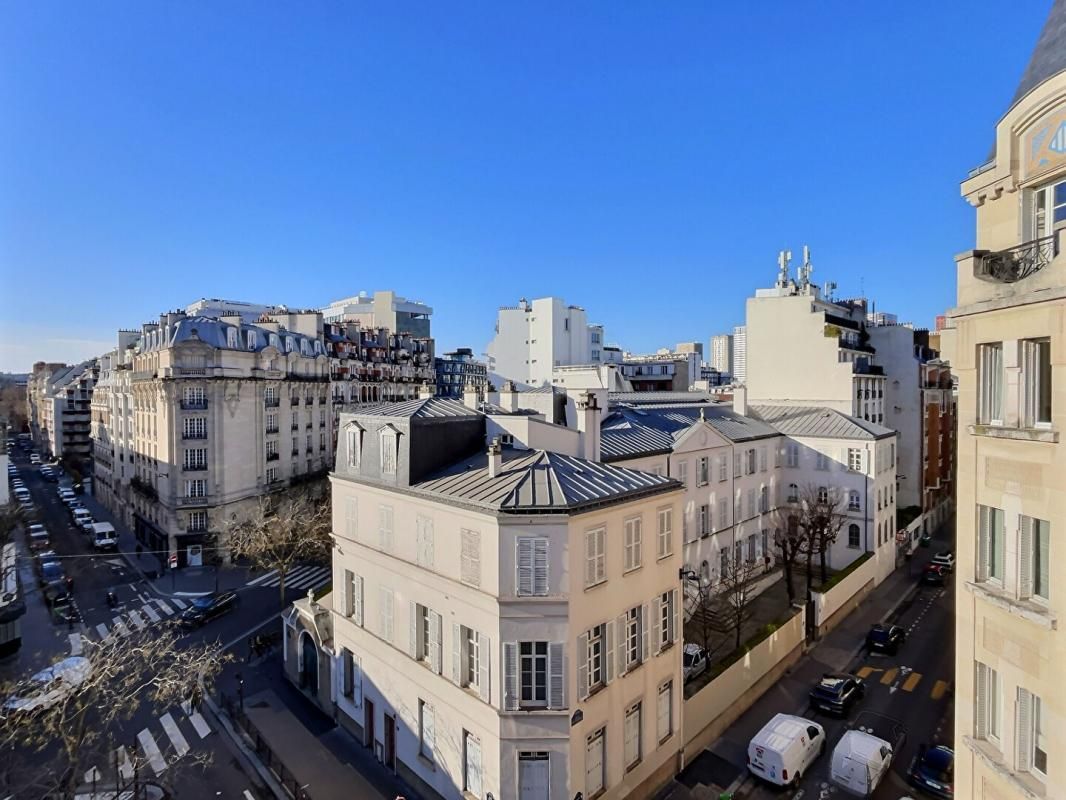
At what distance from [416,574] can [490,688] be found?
4.93 metres

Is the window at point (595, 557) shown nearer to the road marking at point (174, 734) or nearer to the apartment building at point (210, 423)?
the road marking at point (174, 734)

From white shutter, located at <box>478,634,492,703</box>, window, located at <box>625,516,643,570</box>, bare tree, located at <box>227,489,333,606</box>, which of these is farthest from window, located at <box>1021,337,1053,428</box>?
bare tree, located at <box>227,489,333,606</box>

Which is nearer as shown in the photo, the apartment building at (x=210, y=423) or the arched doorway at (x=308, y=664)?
the arched doorway at (x=308, y=664)

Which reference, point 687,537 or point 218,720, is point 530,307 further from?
point 218,720

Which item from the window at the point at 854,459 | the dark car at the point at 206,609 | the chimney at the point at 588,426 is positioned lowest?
the dark car at the point at 206,609

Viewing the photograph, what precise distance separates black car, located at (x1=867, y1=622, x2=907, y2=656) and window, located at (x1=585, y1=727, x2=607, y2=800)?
20434mm

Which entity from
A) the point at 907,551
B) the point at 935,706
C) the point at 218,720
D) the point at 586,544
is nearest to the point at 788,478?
the point at 907,551

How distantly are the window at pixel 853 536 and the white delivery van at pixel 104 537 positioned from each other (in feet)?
199

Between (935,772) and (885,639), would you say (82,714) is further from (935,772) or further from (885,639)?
(885,639)

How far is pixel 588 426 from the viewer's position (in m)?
26.5

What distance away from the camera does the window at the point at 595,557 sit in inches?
711

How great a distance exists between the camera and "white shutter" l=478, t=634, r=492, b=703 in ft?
58.4

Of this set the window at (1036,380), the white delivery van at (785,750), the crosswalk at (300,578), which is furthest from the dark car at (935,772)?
the crosswalk at (300,578)

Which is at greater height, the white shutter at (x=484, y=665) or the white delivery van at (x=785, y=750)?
the white shutter at (x=484, y=665)
